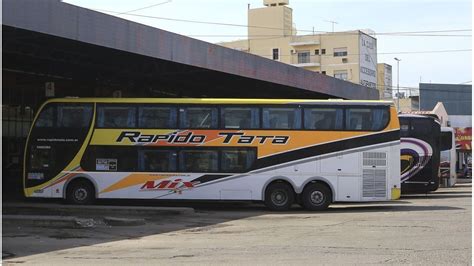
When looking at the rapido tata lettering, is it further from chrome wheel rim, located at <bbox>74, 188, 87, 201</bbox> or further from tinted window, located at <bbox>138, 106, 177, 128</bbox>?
chrome wheel rim, located at <bbox>74, 188, 87, 201</bbox>

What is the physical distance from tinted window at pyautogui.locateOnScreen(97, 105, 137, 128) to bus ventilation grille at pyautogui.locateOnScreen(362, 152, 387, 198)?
7764 millimetres

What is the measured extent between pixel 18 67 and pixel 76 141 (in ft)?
24.8

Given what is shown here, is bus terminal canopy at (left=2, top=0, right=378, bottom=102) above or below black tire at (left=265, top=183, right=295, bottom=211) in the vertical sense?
above

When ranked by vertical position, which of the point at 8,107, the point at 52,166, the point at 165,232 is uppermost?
the point at 8,107

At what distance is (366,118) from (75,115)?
31.6ft

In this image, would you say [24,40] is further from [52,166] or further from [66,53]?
[52,166]

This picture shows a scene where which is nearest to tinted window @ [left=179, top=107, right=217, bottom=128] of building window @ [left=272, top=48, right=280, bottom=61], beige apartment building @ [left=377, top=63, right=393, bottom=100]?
building window @ [left=272, top=48, right=280, bottom=61]

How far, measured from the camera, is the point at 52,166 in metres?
19.8

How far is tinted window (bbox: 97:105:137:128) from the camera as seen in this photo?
19.7 meters

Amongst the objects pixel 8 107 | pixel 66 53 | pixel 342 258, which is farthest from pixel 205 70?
pixel 342 258

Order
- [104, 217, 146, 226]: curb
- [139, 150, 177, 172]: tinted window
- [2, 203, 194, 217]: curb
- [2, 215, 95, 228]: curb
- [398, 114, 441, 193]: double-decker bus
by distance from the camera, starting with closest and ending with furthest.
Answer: [2, 215, 95, 228]: curb < [104, 217, 146, 226]: curb < [2, 203, 194, 217]: curb < [139, 150, 177, 172]: tinted window < [398, 114, 441, 193]: double-decker bus

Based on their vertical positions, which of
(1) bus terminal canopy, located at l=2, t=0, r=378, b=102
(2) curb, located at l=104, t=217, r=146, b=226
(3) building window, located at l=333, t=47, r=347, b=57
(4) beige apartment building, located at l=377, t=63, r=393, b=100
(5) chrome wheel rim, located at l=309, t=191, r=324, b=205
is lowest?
(2) curb, located at l=104, t=217, r=146, b=226

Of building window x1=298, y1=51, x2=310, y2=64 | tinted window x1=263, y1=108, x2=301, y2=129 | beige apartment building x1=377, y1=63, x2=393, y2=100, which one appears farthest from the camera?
beige apartment building x1=377, y1=63, x2=393, y2=100

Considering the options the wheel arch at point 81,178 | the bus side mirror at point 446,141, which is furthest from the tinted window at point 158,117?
the bus side mirror at point 446,141
